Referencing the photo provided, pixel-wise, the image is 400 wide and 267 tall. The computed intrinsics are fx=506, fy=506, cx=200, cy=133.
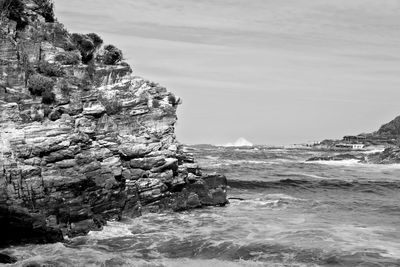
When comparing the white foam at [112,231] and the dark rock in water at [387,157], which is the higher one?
the dark rock in water at [387,157]

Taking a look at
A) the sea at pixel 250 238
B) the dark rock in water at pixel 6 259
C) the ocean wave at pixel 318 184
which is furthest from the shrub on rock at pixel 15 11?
the ocean wave at pixel 318 184

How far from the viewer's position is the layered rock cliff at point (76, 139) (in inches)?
795

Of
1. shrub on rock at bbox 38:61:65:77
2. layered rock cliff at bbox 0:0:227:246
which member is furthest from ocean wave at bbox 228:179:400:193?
shrub on rock at bbox 38:61:65:77

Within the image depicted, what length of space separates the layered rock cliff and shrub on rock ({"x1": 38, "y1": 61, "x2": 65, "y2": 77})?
0.16 feet

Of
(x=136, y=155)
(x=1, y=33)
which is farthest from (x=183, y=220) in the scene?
(x=1, y=33)

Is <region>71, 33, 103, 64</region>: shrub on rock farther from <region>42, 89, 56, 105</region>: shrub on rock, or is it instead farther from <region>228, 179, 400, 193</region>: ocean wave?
<region>228, 179, 400, 193</region>: ocean wave

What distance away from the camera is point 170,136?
27.7 m

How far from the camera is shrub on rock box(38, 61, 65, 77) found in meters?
23.7

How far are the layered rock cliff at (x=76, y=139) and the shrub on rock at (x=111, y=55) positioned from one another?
0.06m

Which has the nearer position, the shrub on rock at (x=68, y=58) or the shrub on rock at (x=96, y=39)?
the shrub on rock at (x=68, y=58)

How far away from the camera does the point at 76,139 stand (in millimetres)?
21734

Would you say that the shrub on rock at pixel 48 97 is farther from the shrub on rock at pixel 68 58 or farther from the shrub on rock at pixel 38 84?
the shrub on rock at pixel 68 58

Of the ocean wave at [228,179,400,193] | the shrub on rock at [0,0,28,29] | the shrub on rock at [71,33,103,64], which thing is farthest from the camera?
the ocean wave at [228,179,400,193]

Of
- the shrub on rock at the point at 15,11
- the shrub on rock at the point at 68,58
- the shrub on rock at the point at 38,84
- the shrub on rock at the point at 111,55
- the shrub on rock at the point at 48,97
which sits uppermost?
the shrub on rock at the point at 15,11
